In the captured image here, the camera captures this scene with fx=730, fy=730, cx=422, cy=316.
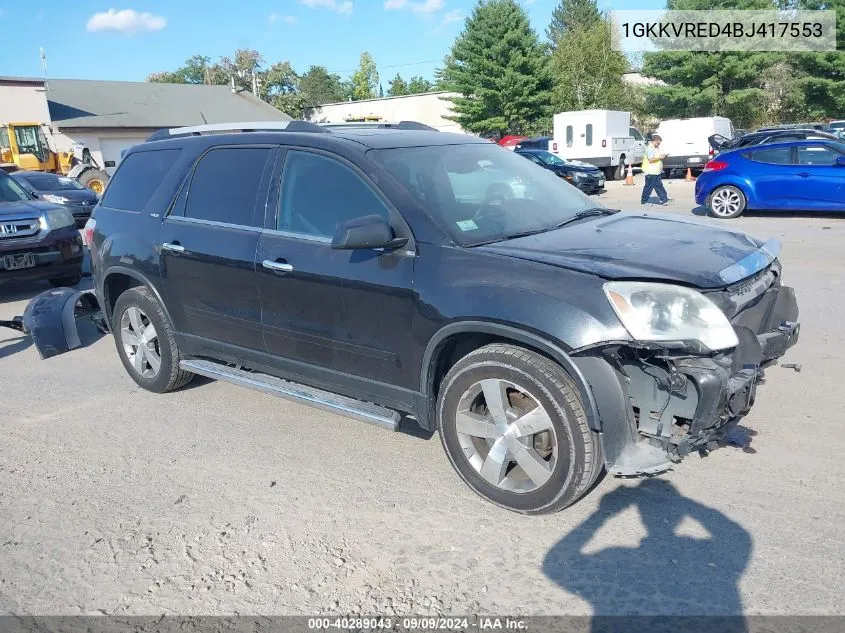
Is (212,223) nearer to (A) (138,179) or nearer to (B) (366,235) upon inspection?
(A) (138,179)

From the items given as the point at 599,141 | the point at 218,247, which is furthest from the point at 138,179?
the point at 599,141

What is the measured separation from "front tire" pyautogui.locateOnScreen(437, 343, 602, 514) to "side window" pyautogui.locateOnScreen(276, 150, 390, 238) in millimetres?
1099

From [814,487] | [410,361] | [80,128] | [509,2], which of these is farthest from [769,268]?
[509,2]

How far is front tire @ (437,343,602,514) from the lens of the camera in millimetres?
3328

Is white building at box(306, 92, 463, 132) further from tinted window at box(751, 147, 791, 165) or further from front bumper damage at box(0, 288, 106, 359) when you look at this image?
front bumper damage at box(0, 288, 106, 359)

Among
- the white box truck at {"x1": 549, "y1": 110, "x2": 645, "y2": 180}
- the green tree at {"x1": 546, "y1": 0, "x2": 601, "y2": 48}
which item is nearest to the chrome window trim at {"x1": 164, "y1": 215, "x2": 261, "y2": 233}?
the white box truck at {"x1": 549, "y1": 110, "x2": 645, "y2": 180}

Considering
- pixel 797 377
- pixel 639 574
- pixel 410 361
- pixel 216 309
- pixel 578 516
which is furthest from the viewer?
pixel 797 377

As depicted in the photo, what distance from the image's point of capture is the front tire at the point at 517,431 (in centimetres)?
333

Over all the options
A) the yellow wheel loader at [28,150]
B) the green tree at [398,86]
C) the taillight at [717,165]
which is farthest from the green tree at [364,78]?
the taillight at [717,165]

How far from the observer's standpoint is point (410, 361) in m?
3.87

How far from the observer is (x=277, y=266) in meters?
4.33

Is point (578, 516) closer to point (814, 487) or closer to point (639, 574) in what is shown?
point (639, 574)

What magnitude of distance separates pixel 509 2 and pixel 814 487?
50.2 meters

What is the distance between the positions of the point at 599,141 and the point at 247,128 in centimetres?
2468
